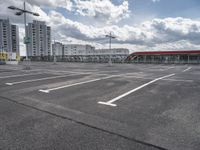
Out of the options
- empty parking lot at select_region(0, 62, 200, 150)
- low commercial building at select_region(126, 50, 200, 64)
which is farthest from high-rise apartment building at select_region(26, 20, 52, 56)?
empty parking lot at select_region(0, 62, 200, 150)

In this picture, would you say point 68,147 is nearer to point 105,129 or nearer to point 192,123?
point 105,129

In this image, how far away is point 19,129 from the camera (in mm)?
2721

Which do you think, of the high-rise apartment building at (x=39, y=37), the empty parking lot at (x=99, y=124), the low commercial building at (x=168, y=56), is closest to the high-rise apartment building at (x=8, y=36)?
the high-rise apartment building at (x=39, y=37)

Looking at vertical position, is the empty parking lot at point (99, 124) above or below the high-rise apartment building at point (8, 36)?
below

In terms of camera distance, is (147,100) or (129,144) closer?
(129,144)

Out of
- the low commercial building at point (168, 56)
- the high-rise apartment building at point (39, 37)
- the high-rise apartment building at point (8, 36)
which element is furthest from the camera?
the high-rise apartment building at point (39, 37)

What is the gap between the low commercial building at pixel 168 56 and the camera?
4241 centimetres

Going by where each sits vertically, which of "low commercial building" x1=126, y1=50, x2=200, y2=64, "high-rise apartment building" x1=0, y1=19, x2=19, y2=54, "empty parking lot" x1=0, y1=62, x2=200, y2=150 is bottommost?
"empty parking lot" x1=0, y1=62, x2=200, y2=150

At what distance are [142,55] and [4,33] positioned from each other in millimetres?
74934

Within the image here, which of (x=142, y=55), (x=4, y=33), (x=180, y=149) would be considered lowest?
(x=180, y=149)

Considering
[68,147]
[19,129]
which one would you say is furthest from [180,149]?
[19,129]

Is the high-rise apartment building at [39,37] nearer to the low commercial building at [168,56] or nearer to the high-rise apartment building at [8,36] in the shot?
the high-rise apartment building at [8,36]

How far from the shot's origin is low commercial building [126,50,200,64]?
139 ft

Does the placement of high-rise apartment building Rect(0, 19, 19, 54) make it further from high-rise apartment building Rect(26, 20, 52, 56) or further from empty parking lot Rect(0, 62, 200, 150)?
empty parking lot Rect(0, 62, 200, 150)
